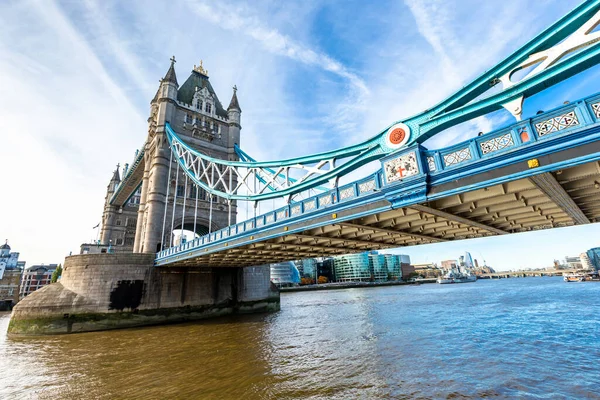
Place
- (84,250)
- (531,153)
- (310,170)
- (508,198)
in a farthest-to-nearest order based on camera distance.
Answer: (84,250), (310,170), (508,198), (531,153)

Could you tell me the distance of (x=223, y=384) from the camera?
27.1 feet

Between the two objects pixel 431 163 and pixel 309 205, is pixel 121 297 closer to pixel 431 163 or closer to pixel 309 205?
pixel 309 205

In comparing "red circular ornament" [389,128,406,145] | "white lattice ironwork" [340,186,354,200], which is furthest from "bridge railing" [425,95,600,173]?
"white lattice ironwork" [340,186,354,200]

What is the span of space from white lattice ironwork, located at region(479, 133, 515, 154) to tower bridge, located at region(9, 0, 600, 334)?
0.03 metres

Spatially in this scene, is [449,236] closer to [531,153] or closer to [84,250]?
[531,153]

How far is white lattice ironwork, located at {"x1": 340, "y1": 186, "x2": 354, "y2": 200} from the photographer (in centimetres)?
1003

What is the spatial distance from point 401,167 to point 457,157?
144 centimetres

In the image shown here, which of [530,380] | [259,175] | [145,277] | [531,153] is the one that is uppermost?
[259,175]

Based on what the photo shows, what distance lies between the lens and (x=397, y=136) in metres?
8.80

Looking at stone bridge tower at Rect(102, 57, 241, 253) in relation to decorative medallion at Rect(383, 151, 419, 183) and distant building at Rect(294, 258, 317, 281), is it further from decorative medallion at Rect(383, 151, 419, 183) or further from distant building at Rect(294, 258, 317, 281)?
distant building at Rect(294, 258, 317, 281)

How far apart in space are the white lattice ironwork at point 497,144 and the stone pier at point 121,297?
21854 millimetres

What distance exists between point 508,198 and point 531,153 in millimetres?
2861

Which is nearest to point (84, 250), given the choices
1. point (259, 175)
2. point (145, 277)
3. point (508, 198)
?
point (145, 277)

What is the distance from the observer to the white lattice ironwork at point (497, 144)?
6574 mm
